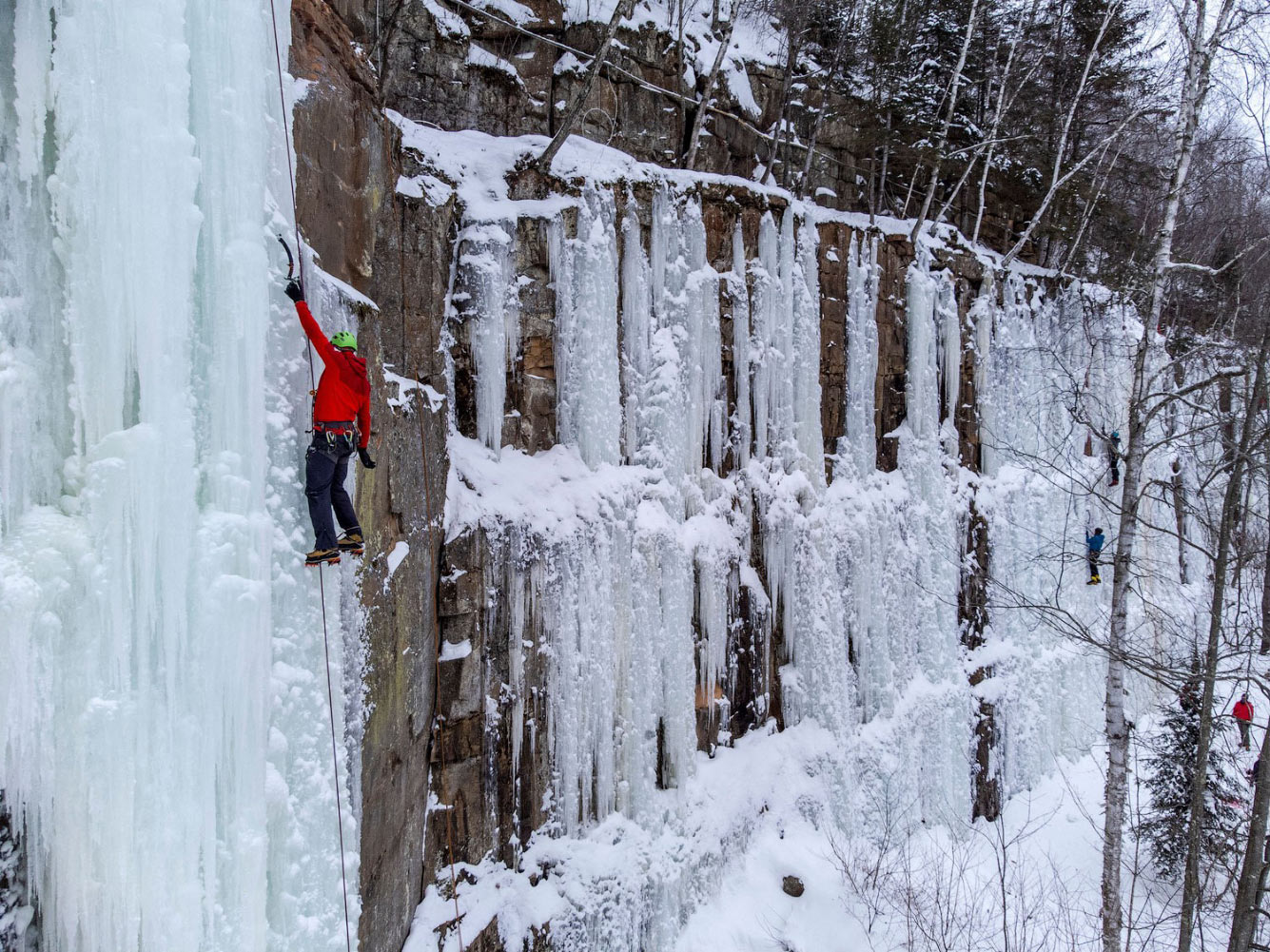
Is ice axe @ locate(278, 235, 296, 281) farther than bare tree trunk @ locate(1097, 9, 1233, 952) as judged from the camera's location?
No

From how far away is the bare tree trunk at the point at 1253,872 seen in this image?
13.8 feet

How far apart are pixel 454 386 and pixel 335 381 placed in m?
2.83

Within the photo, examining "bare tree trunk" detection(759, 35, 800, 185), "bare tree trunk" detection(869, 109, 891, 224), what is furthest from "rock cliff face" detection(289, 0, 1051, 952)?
"bare tree trunk" detection(869, 109, 891, 224)

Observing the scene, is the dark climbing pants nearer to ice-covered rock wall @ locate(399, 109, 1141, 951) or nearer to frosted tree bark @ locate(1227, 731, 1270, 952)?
ice-covered rock wall @ locate(399, 109, 1141, 951)

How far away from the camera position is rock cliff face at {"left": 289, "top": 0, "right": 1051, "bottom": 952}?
430cm

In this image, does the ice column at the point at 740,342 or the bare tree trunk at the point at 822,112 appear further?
the bare tree trunk at the point at 822,112

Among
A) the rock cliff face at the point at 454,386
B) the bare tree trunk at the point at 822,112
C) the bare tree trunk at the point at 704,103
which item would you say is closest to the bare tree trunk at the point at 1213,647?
the rock cliff face at the point at 454,386

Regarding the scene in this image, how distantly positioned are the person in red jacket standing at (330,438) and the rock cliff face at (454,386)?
0.74m

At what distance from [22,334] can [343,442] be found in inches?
47.4

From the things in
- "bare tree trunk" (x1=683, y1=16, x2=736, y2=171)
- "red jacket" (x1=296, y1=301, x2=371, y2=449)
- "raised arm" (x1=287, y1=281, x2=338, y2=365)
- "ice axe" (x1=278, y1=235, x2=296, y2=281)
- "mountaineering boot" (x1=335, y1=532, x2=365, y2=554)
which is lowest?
"mountaineering boot" (x1=335, y1=532, x2=365, y2=554)

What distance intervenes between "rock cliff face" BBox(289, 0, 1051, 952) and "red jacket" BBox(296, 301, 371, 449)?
85 cm

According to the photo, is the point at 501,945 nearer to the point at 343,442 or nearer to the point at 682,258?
the point at 343,442

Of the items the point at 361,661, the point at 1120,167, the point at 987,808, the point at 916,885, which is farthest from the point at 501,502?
the point at 1120,167

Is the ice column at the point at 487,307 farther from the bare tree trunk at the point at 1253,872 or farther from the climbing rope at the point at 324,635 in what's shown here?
the bare tree trunk at the point at 1253,872
